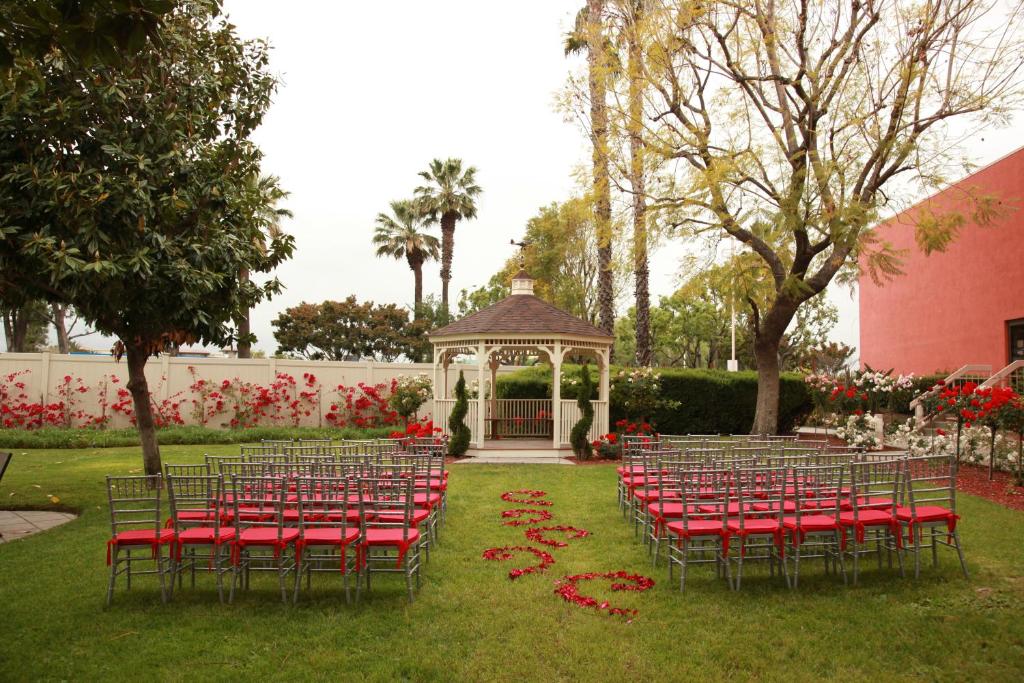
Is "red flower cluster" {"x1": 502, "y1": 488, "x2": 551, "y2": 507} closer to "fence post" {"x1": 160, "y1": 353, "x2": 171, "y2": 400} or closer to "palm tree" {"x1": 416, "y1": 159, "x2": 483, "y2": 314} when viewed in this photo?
"fence post" {"x1": 160, "y1": 353, "x2": 171, "y2": 400}

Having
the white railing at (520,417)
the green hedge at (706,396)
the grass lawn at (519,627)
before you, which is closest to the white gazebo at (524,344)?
the white railing at (520,417)

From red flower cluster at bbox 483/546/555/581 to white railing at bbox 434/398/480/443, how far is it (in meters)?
9.70

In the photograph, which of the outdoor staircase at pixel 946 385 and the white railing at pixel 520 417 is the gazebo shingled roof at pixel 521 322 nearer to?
the white railing at pixel 520 417

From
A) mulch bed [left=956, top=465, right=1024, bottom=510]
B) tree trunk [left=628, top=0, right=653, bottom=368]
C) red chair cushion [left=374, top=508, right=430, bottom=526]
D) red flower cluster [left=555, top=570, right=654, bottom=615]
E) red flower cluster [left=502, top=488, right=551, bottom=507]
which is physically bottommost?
red flower cluster [left=555, top=570, right=654, bottom=615]

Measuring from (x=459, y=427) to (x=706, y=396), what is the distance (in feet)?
23.6

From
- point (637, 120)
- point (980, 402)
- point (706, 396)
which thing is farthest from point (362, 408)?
point (980, 402)

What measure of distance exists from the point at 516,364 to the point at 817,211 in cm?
1899

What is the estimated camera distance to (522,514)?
9.85 meters

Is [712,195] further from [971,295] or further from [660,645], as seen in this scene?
[660,645]

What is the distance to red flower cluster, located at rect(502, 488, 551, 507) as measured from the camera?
10.7 meters

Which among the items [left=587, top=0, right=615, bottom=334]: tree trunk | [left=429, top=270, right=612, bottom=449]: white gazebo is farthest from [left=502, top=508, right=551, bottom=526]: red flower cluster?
[left=587, top=0, right=615, bottom=334]: tree trunk

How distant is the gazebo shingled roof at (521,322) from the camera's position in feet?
56.3

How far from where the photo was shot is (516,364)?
1291 inches

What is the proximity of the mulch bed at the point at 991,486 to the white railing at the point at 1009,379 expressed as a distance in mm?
3968
